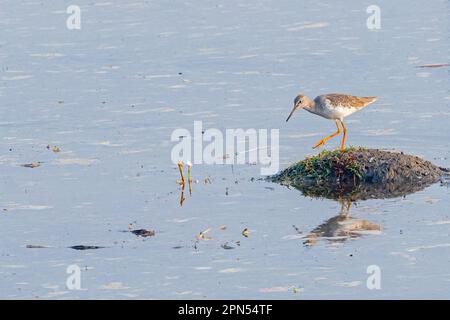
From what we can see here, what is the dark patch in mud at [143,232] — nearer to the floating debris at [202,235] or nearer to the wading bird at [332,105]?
the floating debris at [202,235]

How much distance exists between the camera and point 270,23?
3938cm

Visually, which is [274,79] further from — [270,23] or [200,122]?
[270,23]

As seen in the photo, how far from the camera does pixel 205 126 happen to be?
27.6 m

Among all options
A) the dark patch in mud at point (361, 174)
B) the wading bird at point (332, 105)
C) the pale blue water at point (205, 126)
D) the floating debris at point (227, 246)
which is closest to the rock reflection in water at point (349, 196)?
the dark patch in mud at point (361, 174)

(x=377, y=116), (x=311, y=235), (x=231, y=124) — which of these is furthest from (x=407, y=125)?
(x=311, y=235)

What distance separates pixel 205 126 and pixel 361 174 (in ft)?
18.7

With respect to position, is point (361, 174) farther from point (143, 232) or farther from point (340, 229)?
point (143, 232)

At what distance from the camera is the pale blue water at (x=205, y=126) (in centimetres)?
1820

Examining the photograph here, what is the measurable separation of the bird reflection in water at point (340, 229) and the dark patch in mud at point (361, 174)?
5.52ft

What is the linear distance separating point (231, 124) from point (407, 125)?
396cm

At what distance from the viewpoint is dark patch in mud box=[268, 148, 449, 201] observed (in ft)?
Result: 74.2

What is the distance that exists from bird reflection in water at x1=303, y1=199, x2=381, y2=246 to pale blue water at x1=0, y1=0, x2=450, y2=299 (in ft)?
0.58

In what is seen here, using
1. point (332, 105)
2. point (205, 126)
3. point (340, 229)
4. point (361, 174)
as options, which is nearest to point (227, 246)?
point (340, 229)
